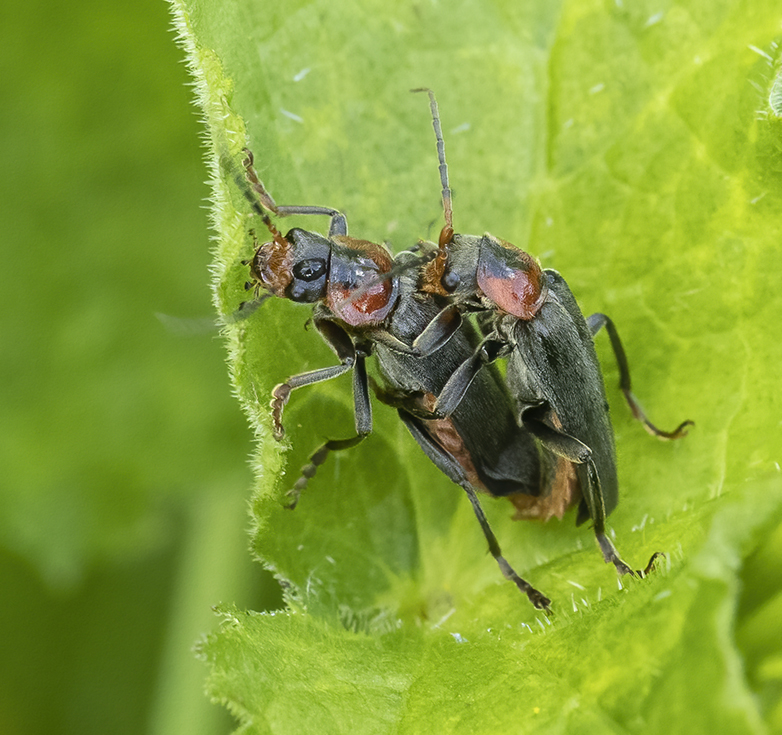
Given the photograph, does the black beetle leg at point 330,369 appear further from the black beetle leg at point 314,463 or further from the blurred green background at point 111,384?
the blurred green background at point 111,384

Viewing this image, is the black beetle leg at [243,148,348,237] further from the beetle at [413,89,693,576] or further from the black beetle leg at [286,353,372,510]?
the black beetle leg at [286,353,372,510]

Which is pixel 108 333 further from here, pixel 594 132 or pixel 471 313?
pixel 594 132

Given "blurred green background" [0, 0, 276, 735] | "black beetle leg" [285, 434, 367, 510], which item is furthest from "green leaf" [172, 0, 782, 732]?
"blurred green background" [0, 0, 276, 735]

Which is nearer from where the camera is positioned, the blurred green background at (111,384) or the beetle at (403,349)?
the beetle at (403,349)

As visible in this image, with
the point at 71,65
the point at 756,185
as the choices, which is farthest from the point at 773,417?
the point at 71,65

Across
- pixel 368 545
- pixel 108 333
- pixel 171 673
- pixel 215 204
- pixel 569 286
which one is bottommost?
pixel 171 673

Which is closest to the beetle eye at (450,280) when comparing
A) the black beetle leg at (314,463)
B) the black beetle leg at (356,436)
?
the black beetle leg at (356,436)
